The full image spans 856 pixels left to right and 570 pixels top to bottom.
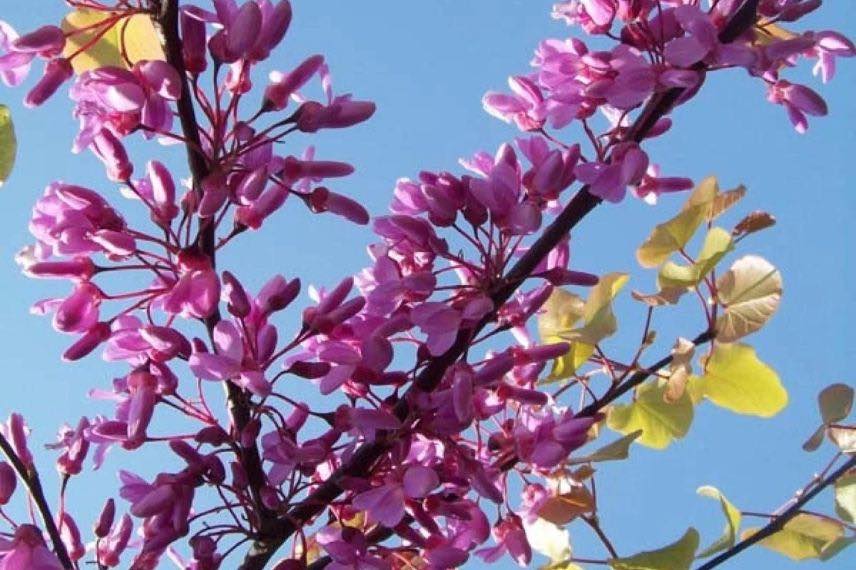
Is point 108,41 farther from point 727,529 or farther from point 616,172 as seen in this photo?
point 727,529

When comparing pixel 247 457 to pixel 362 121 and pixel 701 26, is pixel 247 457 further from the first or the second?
pixel 701 26

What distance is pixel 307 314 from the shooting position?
79 cm

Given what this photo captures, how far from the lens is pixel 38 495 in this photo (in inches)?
31.6

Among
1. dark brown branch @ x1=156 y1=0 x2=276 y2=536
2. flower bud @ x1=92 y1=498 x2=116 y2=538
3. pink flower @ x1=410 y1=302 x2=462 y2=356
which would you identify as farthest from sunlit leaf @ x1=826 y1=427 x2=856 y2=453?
flower bud @ x1=92 y1=498 x2=116 y2=538

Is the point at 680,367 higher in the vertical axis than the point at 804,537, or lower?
higher

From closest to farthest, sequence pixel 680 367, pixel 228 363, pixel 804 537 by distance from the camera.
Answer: pixel 228 363 → pixel 680 367 → pixel 804 537

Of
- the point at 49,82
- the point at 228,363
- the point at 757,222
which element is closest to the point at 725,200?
the point at 757,222

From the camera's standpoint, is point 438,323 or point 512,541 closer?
point 438,323

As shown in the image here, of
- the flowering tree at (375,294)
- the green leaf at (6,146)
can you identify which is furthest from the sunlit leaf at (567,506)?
the green leaf at (6,146)

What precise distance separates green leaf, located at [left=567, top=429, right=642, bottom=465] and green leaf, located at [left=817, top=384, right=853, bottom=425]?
0.19 meters

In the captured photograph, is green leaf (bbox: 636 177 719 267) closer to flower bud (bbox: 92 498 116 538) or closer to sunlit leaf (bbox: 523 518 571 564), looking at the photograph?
A: sunlit leaf (bbox: 523 518 571 564)

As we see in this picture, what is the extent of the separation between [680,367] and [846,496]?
18cm

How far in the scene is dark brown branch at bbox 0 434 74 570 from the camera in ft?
2.57

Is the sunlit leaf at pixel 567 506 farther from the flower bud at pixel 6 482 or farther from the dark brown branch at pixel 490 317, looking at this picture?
the flower bud at pixel 6 482
